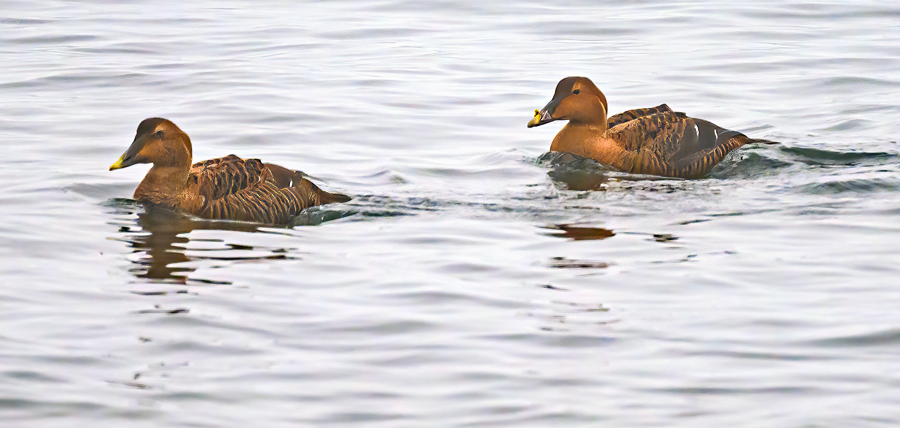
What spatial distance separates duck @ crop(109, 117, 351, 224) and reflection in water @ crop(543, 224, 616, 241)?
2.20m

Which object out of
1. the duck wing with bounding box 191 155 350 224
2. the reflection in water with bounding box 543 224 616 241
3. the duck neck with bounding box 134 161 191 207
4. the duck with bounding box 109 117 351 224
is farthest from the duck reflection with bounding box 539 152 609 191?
the duck neck with bounding box 134 161 191 207

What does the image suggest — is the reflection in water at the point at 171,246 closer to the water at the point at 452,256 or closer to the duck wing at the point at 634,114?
the water at the point at 452,256

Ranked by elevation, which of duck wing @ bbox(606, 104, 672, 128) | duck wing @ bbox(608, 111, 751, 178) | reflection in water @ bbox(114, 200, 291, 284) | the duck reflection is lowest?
reflection in water @ bbox(114, 200, 291, 284)

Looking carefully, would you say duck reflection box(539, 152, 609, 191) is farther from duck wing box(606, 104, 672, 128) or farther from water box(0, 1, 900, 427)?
duck wing box(606, 104, 672, 128)

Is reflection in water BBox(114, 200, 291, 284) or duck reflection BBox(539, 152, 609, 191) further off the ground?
duck reflection BBox(539, 152, 609, 191)

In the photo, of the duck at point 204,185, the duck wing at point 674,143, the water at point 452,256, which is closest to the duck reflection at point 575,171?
the water at point 452,256

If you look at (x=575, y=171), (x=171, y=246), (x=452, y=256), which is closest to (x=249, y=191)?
(x=171, y=246)

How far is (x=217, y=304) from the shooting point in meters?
7.07

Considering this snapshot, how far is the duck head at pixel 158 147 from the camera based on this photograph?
9.60 meters

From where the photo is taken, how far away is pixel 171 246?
8.66 meters

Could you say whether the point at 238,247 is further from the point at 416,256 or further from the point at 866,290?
the point at 866,290

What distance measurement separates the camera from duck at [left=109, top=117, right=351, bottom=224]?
9602 millimetres

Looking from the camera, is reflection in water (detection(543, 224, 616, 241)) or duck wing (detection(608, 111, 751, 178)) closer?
reflection in water (detection(543, 224, 616, 241))

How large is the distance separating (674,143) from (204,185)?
4.83 metres
